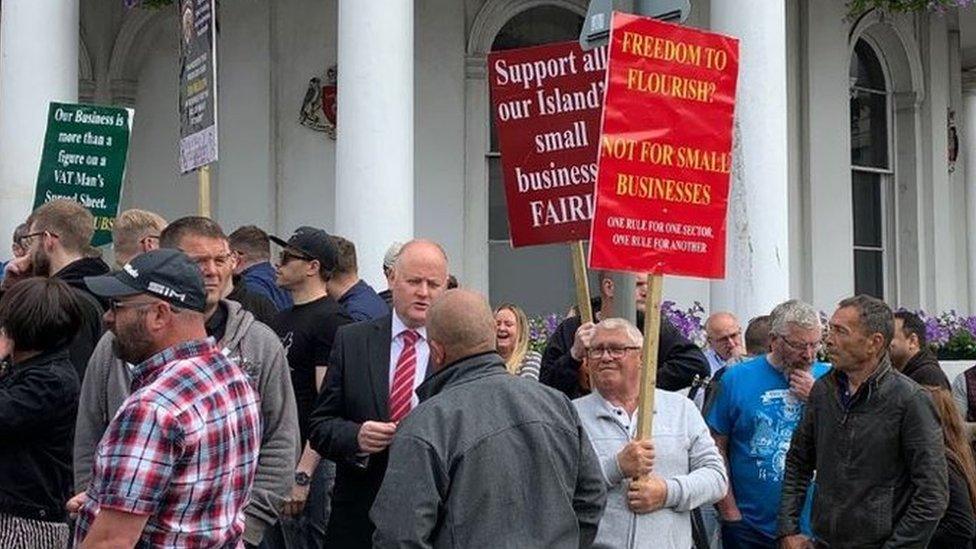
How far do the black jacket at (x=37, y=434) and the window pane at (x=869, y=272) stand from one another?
13.1 meters

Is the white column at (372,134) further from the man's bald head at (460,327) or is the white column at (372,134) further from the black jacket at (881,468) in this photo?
the man's bald head at (460,327)

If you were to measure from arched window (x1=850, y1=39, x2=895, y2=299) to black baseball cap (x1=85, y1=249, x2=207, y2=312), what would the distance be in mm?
13923

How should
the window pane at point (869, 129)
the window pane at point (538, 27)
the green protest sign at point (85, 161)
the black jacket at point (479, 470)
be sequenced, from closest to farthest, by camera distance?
the black jacket at point (479, 470)
the green protest sign at point (85, 161)
the window pane at point (538, 27)
the window pane at point (869, 129)

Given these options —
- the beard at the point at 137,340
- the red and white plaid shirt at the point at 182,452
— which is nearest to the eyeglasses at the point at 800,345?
the red and white plaid shirt at the point at 182,452

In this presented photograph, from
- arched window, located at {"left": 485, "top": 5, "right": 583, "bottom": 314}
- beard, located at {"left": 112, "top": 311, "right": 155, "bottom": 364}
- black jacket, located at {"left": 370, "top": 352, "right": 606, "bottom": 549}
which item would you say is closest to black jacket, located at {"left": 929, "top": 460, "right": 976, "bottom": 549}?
black jacket, located at {"left": 370, "top": 352, "right": 606, "bottom": 549}

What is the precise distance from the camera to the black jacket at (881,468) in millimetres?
5742

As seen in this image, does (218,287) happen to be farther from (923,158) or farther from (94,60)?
(923,158)

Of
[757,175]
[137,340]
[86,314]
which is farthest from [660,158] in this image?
[757,175]

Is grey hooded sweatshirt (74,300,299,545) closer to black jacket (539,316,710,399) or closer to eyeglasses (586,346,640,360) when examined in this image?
eyeglasses (586,346,640,360)

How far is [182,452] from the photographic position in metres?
3.57

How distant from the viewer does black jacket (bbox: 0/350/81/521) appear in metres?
5.04

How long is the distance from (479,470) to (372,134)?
7.09 meters

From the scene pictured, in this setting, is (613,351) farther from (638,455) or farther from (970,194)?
(970,194)

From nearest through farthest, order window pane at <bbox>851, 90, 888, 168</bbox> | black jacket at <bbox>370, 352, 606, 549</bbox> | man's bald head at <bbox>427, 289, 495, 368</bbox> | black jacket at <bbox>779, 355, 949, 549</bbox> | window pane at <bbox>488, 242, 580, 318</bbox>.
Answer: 1. black jacket at <bbox>370, 352, 606, 549</bbox>
2. man's bald head at <bbox>427, 289, 495, 368</bbox>
3. black jacket at <bbox>779, 355, 949, 549</bbox>
4. window pane at <bbox>488, 242, 580, 318</bbox>
5. window pane at <bbox>851, 90, 888, 168</bbox>
